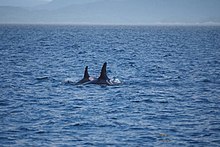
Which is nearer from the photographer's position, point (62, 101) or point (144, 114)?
point (144, 114)

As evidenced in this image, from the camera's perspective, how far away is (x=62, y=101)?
2470cm

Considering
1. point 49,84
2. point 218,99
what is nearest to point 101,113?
point 218,99

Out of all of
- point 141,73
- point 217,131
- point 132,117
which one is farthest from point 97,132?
point 141,73

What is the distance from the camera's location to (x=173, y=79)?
3359cm

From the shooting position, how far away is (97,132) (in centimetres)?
1831

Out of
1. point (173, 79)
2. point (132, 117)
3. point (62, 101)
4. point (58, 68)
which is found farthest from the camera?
A: point (58, 68)

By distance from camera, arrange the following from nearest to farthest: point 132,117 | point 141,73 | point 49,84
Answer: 1. point 132,117
2. point 49,84
3. point 141,73

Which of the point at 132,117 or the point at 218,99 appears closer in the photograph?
the point at 132,117

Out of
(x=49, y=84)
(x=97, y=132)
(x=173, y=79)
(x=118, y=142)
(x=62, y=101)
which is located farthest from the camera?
(x=173, y=79)

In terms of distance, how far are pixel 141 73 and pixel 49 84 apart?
32.7 ft

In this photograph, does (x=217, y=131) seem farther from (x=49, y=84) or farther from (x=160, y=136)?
(x=49, y=84)

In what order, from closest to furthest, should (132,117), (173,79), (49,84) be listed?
(132,117), (49,84), (173,79)

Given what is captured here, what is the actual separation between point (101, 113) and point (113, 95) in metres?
4.97

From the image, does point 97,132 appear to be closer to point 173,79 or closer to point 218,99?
point 218,99
